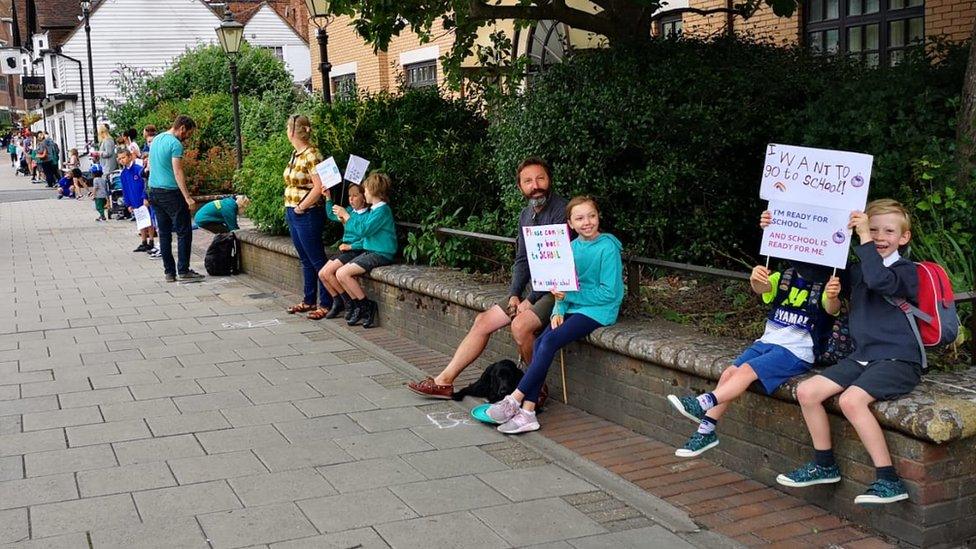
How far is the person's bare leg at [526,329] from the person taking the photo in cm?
658

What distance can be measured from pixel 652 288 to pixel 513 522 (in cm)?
286

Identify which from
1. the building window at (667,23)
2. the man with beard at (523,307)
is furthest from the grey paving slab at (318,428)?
the building window at (667,23)

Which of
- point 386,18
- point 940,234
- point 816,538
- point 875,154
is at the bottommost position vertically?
point 816,538

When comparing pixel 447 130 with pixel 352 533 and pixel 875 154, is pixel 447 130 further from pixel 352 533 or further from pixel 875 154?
pixel 352 533

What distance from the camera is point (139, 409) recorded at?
22.3ft

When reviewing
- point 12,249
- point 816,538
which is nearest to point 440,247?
point 816,538

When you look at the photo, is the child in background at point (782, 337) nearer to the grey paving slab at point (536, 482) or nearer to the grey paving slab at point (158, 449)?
the grey paving slab at point (536, 482)

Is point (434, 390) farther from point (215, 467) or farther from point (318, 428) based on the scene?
point (215, 467)

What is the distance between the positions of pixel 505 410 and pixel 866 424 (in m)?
2.41

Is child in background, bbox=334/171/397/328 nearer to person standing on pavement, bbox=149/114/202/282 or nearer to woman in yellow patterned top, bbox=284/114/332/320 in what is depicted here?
woman in yellow patterned top, bbox=284/114/332/320

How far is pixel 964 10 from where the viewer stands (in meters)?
9.84

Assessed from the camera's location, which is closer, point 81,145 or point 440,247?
point 440,247

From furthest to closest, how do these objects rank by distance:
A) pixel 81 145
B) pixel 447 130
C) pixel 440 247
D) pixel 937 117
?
pixel 81 145
pixel 447 130
pixel 440 247
pixel 937 117

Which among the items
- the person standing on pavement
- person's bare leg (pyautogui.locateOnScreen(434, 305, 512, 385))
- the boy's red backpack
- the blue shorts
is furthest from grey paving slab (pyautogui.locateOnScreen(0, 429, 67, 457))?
the person standing on pavement
